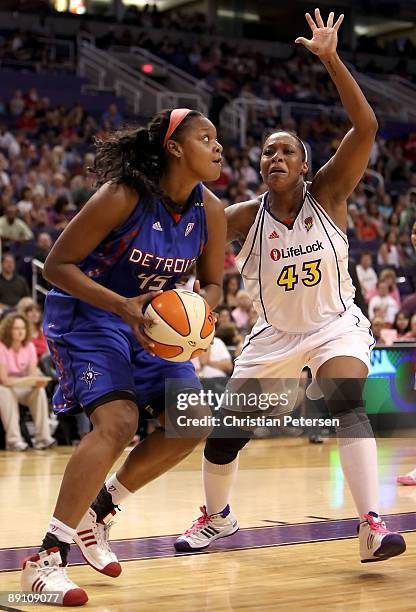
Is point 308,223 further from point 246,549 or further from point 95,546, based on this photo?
point 95,546

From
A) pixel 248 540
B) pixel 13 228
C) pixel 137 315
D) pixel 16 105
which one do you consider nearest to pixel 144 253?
pixel 137 315

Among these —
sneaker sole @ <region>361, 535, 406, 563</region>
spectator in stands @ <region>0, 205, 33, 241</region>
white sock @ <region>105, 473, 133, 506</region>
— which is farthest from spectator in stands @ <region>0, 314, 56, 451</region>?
sneaker sole @ <region>361, 535, 406, 563</region>

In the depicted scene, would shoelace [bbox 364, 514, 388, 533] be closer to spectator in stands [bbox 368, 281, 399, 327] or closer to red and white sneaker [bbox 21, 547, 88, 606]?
red and white sneaker [bbox 21, 547, 88, 606]

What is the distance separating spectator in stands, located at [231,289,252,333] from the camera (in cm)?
1280

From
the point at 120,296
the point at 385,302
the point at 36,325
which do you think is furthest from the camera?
the point at 385,302

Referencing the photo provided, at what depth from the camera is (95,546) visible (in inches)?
171

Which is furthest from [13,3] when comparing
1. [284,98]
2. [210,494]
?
[210,494]

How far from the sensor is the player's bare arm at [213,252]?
14.5ft

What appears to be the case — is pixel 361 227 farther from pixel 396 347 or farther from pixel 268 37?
pixel 268 37

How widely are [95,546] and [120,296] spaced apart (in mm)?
1083

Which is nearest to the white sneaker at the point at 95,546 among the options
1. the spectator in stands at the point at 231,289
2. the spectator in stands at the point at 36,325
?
the spectator in stands at the point at 36,325

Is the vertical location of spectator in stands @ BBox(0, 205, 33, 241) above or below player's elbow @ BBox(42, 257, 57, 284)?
below

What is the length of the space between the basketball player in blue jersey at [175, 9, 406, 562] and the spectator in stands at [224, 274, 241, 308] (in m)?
7.91

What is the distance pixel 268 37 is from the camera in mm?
31250
